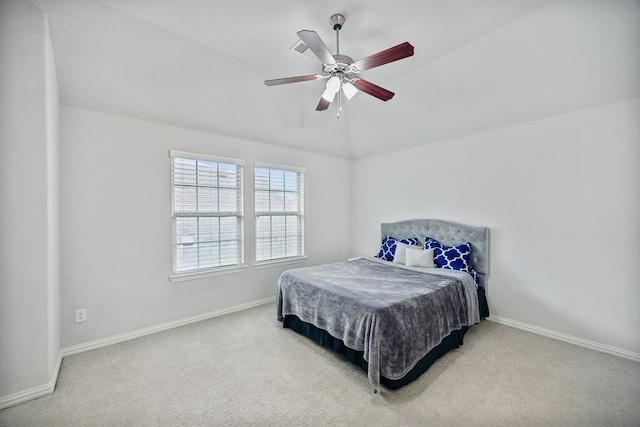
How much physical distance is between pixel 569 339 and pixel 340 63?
3726 millimetres

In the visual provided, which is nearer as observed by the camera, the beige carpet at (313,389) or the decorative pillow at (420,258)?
the beige carpet at (313,389)

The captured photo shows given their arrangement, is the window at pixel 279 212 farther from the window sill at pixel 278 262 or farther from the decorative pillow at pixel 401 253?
the decorative pillow at pixel 401 253

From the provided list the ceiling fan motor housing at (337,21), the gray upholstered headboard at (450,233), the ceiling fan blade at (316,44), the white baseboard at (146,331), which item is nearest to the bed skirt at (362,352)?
the gray upholstered headboard at (450,233)

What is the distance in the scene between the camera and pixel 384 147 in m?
4.70

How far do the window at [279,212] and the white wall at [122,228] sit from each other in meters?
0.55

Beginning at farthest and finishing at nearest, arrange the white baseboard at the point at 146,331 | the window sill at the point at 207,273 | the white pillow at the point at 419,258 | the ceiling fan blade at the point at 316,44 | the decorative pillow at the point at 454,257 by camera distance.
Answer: the white pillow at the point at 419,258 < the decorative pillow at the point at 454,257 < the window sill at the point at 207,273 < the white baseboard at the point at 146,331 < the ceiling fan blade at the point at 316,44

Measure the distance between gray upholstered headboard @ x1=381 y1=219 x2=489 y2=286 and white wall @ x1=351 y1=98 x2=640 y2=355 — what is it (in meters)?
0.11

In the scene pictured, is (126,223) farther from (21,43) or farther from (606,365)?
(606,365)

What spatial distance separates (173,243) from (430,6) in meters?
3.62

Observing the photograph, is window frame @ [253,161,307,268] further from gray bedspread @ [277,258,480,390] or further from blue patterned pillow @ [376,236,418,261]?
blue patterned pillow @ [376,236,418,261]

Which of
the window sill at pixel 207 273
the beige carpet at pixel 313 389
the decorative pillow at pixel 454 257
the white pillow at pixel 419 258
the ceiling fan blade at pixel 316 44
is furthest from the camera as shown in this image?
the white pillow at pixel 419 258

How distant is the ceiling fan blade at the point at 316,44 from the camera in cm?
171

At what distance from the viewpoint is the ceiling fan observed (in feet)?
5.90

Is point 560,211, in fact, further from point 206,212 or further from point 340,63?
point 206,212
